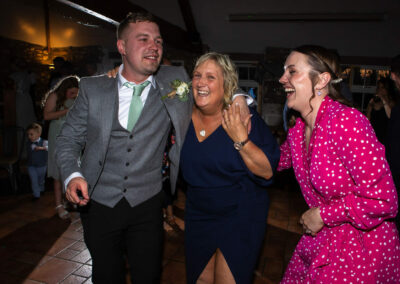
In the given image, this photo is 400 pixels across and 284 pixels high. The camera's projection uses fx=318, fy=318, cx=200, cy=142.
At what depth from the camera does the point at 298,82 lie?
4.99ft

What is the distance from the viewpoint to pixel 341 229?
1.40 m

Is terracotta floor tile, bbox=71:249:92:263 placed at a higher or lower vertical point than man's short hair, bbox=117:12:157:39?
lower

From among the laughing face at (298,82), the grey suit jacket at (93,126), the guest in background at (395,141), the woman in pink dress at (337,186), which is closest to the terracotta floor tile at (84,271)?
the grey suit jacket at (93,126)

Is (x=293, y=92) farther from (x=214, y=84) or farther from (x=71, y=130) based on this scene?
(x=71, y=130)

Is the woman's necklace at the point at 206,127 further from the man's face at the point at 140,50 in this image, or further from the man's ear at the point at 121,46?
the man's ear at the point at 121,46

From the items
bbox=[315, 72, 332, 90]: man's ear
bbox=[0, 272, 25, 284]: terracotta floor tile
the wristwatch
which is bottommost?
bbox=[0, 272, 25, 284]: terracotta floor tile

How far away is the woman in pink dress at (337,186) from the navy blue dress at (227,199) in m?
0.26

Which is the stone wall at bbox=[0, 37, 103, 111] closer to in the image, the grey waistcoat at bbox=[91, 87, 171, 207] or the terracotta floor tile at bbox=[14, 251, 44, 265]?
the terracotta floor tile at bbox=[14, 251, 44, 265]


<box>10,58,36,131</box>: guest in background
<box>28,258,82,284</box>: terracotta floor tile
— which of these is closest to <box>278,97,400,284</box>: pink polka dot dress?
<box>28,258,82,284</box>: terracotta floor tile

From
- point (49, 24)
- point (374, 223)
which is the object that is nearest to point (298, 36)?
point (49, 24)

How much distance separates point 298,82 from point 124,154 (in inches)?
39.3

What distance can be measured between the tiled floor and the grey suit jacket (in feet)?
4.49

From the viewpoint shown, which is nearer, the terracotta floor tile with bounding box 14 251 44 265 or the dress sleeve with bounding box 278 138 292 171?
the dress sleeve with bounding box 278 138 292 171

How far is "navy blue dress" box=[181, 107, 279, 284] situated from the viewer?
178 cm
